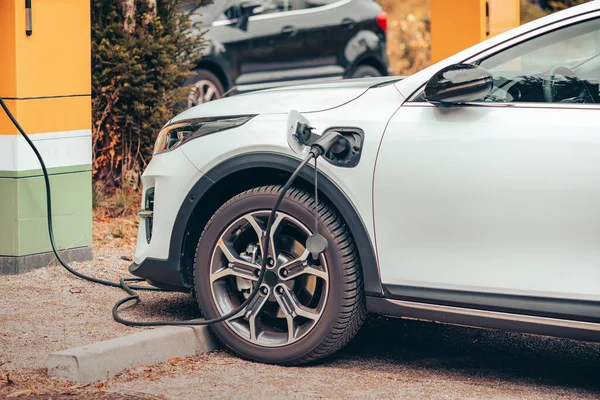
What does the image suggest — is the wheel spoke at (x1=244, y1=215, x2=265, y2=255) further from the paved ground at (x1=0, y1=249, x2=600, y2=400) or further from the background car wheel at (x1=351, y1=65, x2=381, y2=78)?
the background car wheel at (x1=351, y1=65, x2=381, y2=78)

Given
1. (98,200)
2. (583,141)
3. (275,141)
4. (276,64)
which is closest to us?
(583,141)

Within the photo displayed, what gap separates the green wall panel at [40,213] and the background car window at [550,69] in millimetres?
3031

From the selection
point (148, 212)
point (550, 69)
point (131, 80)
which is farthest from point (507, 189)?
point (131, 80)

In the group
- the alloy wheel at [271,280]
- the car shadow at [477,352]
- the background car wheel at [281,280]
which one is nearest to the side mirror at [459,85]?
the background car wheel at [281,280]

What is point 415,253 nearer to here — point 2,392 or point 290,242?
point 290,242

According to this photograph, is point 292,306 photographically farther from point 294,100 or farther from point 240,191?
point 294,100

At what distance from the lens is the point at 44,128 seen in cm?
652

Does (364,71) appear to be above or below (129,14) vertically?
below

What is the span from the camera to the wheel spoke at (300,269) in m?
4.77

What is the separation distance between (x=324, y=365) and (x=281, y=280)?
443 millimetres

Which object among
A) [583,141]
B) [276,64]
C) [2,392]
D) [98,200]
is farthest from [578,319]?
[276,64]

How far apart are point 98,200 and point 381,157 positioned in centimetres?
401

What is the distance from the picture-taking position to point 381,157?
4609mm

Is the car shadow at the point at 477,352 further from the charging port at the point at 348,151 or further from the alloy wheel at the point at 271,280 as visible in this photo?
the charging port at the point at 348,151
